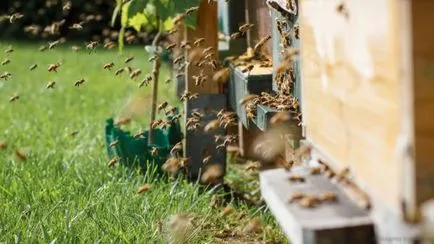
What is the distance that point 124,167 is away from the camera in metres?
3.87

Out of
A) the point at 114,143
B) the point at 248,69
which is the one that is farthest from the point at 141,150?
the point at 248,69

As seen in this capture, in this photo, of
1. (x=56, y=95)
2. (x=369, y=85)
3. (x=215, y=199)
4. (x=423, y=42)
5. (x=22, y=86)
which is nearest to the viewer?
(x=423, y=42)

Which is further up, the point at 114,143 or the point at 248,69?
the point at 248,69

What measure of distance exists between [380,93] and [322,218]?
313mm

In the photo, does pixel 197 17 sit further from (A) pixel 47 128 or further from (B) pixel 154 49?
(A) pixel 47 128

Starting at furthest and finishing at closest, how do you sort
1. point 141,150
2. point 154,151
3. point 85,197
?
1. point 141,150
2. point 154,151
3. point 85,197

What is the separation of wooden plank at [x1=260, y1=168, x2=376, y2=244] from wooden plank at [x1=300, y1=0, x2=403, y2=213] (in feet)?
0.22

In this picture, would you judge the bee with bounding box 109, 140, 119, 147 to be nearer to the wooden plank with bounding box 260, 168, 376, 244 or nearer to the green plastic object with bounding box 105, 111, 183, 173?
the green plastic object with bounding box 105, 111, 183, 173

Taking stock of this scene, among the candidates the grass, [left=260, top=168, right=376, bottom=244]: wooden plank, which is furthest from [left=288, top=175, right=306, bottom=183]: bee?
the grass

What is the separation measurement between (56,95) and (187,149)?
3.57 meters

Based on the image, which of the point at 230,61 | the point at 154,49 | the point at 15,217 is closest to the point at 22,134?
the point at 154,49

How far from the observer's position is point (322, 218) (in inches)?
76.6

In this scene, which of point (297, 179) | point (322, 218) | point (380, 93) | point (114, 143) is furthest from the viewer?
point (114, 143)

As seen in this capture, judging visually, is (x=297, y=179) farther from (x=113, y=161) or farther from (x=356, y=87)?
(x=113, y=161)
